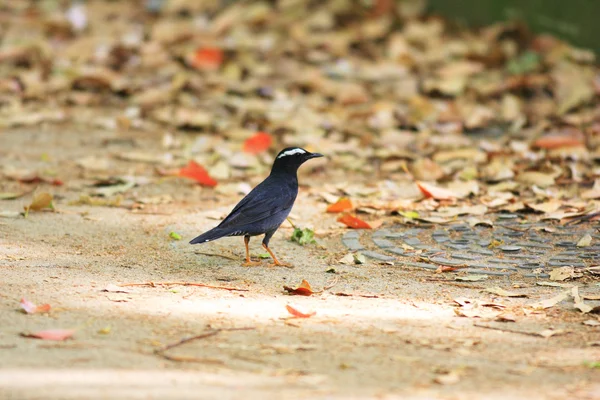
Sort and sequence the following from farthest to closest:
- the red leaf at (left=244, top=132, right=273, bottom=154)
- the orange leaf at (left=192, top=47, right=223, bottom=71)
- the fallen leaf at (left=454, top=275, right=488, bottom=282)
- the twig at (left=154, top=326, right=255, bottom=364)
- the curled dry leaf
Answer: the orange leaf at (left=192, top=47, right=223, bottom=71) → the red leaf at (left=244, top=132, right=273, bottom=154) → the curled dry leaf → the fallen leaf at (left=454, top=275, right=488, bottom=282) → the twig at (left=154, top=326, right=255, bottom=364)

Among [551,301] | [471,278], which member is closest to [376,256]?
[471,278]

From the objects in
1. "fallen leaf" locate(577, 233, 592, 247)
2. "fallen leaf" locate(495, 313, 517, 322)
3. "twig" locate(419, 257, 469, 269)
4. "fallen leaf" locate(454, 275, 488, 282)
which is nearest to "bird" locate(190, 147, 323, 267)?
"twig" locate(419, 257, 469, 269)

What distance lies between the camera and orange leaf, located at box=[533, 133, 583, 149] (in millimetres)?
7375

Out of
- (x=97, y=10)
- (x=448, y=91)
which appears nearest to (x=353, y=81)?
(x=448, y=91)

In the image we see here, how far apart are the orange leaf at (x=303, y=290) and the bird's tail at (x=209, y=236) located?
2.12 ft

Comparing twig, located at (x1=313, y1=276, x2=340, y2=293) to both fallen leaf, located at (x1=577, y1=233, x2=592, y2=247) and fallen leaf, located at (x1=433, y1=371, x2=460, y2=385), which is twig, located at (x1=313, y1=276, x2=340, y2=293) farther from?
fallen leaf, located at (x1=577, y1=233, x2=592, y2=247)

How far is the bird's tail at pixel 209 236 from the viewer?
4961 mm

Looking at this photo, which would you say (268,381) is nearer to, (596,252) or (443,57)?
(596,252)

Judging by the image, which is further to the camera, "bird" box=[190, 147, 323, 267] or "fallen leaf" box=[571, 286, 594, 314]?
"bird" box=[190, 147, 323, 267]

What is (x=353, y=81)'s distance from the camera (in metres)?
9.45

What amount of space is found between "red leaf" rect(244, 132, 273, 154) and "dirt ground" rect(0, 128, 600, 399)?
5.95 feet

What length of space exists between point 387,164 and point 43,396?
4681mm

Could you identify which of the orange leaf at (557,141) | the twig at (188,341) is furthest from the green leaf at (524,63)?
the twig at (188,341)

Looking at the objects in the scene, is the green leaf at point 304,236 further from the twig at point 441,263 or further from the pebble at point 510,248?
the pebble at point 510,248
